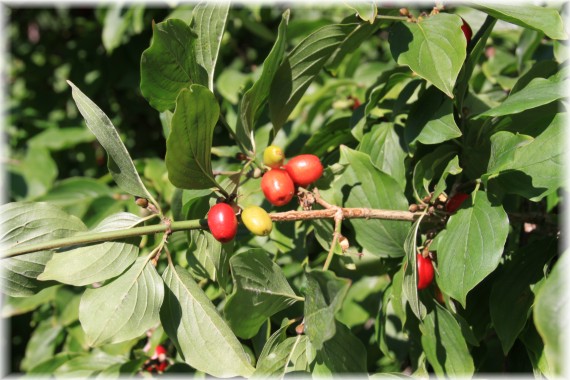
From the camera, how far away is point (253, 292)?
1.21m


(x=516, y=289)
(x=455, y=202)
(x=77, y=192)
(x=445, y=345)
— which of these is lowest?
(x=445, y=345)

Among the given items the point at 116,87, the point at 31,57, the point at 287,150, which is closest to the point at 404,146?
the point at 287,150

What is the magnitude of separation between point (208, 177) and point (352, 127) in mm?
616

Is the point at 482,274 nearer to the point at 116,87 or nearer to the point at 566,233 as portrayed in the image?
the point at 566,233

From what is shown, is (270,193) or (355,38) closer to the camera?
(270,193)

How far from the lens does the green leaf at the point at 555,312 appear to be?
0.85 meters

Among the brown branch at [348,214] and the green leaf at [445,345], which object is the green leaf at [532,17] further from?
the green leaf at [445,345]

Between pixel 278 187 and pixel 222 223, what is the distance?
18 centimetres

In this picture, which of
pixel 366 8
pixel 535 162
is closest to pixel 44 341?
pixel 366 8

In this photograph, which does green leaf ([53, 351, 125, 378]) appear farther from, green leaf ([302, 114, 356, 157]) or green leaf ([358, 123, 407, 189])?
green leaf ([358, 123, 407, 189])

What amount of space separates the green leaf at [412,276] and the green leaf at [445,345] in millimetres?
90

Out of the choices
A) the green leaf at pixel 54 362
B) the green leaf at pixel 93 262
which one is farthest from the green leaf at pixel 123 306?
the green leaf at pixel 54 362

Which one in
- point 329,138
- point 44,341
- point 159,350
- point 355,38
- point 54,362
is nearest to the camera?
point 355,38

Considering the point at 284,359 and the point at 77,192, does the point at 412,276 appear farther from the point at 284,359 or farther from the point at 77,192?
the point at 77,192
